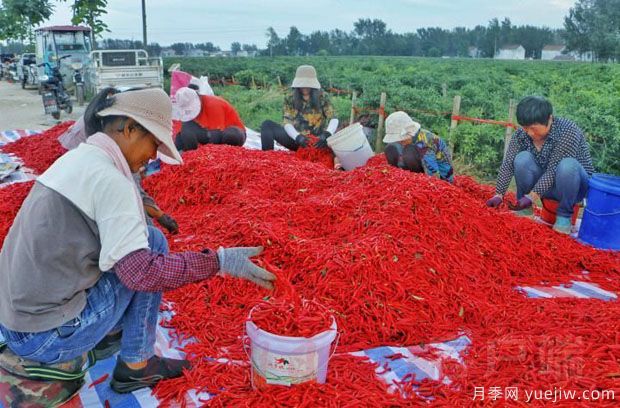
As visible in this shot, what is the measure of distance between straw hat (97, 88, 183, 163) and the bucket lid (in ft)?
10.7

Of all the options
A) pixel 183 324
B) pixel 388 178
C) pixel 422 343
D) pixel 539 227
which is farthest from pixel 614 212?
pixel 183 324

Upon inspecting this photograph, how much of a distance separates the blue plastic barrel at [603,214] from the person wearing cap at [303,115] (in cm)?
292

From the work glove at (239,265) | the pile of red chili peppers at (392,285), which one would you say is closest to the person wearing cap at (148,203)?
the pile of red chili peppers at (392,285)

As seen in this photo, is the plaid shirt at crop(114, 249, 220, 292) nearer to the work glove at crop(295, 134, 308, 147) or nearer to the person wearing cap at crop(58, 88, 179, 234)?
the person wearing cap at crop(58, 88, 179, 234)

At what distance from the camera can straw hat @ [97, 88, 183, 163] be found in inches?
68.7

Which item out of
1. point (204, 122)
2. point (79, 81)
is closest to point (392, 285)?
point (204, 122)

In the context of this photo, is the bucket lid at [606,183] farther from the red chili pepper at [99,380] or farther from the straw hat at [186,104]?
the straw hat at [186,104]

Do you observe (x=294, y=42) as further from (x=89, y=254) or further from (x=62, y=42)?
(x=89, y=254)

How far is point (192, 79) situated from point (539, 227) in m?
4.39

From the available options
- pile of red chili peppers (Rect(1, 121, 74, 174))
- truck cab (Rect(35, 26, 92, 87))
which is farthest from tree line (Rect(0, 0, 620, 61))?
pile of red chili peppers (Rect(1, 121, 74, 174))

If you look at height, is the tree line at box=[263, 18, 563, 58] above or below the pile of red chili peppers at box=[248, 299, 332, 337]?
above

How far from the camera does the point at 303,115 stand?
245 inches

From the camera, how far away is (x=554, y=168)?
415 centimetres

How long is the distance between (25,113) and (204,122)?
9605mm
